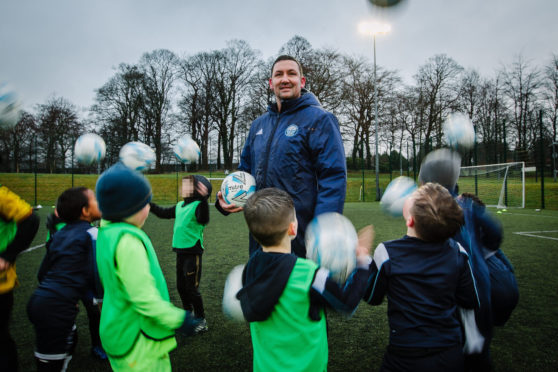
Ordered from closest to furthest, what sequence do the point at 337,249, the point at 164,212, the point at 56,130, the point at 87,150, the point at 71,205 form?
1. the point at 337,249
2. the point at 71,205
3. the point at 164,212
4. the point at 87,150
5. the point at 56,130

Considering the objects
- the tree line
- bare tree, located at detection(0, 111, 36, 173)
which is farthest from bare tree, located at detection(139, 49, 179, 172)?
bare tree, located at detection(0, 111, 36, 173)

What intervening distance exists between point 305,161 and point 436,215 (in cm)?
100

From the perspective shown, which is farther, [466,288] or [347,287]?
[466,288]

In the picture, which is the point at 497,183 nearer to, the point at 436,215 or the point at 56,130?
the point at 436,215

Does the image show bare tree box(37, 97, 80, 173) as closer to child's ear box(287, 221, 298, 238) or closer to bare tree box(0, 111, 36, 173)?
bare tree box(0, 111, 36, 173)

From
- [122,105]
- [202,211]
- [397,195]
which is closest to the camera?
[397,195]

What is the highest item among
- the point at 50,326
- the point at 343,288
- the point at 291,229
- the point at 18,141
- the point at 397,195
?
the point at 18,141

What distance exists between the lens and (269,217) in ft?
5.49

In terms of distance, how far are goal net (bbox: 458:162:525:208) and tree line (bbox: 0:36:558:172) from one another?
418 inches

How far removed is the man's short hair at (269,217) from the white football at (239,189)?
0.96 m

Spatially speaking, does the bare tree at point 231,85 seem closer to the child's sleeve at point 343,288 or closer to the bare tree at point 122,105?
the bare tree at point 122,105

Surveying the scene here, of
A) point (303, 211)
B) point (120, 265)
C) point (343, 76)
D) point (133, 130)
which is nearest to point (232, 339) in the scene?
point (303, 211)

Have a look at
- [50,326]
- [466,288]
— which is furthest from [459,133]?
[50,326]

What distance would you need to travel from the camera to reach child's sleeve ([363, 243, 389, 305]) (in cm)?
179
